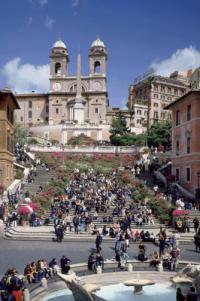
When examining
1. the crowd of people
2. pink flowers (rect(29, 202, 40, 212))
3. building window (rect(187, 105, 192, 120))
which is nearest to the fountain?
the crowd of people

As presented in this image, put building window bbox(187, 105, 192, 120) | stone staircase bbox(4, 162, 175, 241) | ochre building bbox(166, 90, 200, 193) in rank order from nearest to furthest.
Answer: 1. stone staircase bbox(4, 162, 175, 241)
2. ochre building bbox(166, 90, 200, 193)
3. building window bbox(187, 105, 192, 120)

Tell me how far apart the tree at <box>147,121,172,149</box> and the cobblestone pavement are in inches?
2068

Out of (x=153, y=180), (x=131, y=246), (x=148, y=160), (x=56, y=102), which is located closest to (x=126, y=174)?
(x=153, y=180)

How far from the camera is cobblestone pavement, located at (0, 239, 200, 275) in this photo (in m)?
23.0

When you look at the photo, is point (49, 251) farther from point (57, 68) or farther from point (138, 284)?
point (57, 68)

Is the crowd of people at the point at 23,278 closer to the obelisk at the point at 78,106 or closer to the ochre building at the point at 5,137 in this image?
the ochre building at the point at 5,137

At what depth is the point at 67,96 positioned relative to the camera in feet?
366

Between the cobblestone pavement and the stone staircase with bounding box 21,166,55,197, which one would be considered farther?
the stone staircase with bounding box 21,166,55,197

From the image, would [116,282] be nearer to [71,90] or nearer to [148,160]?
[148,160]

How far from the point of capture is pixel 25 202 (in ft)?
114

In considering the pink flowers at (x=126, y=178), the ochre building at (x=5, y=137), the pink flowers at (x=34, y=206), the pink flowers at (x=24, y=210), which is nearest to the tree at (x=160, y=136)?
the pink flowers at (x=126, y=178)

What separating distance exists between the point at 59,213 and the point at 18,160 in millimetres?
21952

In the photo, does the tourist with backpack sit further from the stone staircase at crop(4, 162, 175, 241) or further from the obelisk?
the obelisk

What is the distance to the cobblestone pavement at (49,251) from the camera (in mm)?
22969
